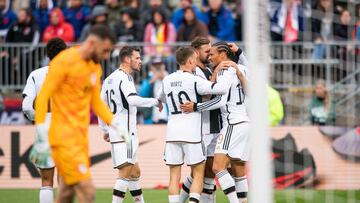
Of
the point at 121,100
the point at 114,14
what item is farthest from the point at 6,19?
the point at 121,100

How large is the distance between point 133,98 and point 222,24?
7642mm

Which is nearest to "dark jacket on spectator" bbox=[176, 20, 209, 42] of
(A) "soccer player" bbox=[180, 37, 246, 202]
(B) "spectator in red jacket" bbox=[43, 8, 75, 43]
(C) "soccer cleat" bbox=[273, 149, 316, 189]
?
(B) "spectator in red jacket" bbox=[43, 8, 75, 43]

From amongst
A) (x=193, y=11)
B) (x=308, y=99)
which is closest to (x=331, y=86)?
(x=308, y=99)

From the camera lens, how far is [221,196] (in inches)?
643

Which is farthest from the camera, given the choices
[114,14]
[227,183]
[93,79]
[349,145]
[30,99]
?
[114,14]

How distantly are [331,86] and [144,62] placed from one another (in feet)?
12.3

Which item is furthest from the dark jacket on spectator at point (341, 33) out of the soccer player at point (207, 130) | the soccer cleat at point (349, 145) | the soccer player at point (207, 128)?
the soccer player at point (207, 130)

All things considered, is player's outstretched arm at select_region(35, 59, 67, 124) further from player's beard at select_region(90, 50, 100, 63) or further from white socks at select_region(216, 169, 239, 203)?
white socks at select_region(216, 169, 239, 203)

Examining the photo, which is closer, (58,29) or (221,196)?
(221,196)

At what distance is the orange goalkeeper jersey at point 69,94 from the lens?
995 cm

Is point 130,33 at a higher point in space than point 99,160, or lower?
higher

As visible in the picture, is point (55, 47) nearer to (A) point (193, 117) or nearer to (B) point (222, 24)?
(A) point (193, 117)

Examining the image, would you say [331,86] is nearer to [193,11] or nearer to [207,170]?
[193,11]

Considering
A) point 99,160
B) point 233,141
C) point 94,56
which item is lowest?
point 99,160
